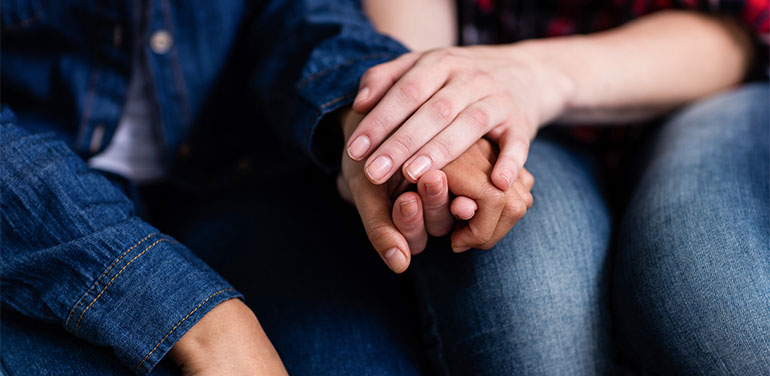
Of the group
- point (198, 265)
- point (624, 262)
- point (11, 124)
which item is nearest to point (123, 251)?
point (198, 265)

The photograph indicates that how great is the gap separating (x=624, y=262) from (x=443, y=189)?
0.22m

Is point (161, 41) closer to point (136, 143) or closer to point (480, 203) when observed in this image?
point (136, 143)

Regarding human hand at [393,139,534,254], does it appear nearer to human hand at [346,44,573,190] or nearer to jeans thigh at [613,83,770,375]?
human hand at [346,44,573,190]

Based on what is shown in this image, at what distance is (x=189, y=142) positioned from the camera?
728mm

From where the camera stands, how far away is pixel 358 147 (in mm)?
473

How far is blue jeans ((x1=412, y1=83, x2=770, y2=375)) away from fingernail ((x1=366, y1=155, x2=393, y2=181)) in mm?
144

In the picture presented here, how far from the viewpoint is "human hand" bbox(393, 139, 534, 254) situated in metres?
0.44

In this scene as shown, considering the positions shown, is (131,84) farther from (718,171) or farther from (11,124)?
(718,171)

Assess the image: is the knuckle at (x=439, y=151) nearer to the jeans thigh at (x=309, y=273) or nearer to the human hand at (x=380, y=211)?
the human hand at (x=380, y=211)

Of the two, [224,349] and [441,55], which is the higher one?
[441,55]

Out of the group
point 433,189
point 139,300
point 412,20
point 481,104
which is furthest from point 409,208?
point 412,20

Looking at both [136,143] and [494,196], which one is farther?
[136,143]

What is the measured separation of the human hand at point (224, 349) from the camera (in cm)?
44

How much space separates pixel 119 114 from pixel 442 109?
0.43 meters
